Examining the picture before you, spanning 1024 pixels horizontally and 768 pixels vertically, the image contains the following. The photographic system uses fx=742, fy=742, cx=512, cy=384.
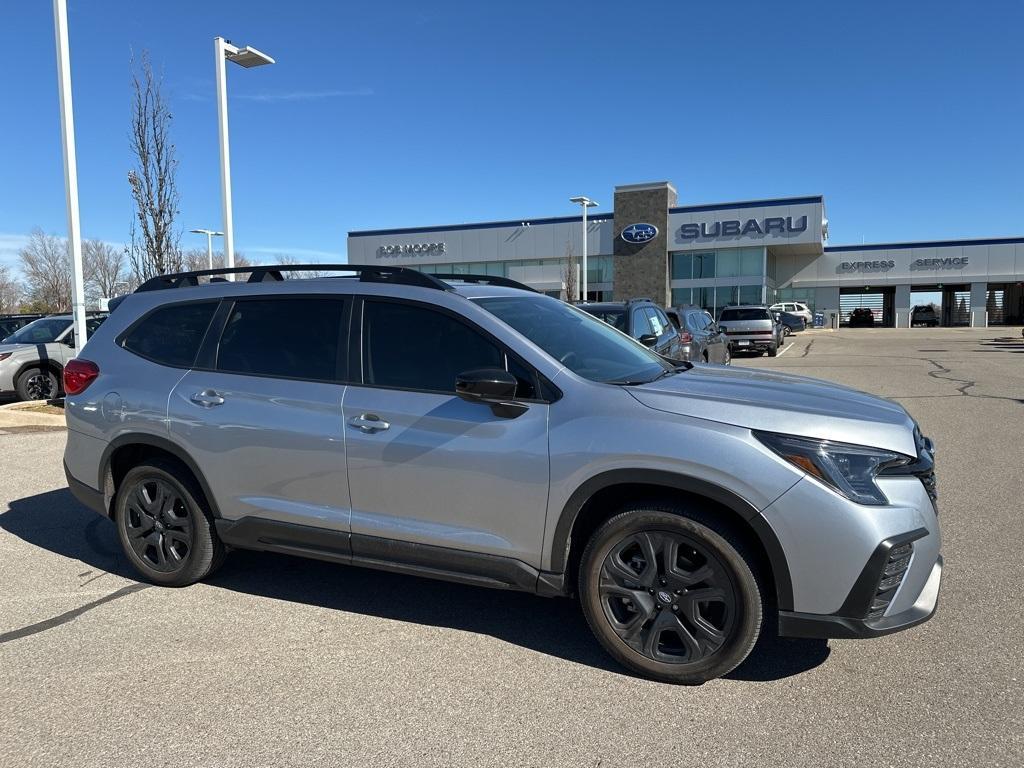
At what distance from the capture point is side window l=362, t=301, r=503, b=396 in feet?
12.1

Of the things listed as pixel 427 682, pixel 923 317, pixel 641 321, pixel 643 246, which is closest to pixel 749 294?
pixel 643 246

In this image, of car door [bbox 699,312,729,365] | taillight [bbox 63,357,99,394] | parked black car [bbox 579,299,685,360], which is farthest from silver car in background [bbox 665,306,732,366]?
taillight [bbox 63,357,99,394]

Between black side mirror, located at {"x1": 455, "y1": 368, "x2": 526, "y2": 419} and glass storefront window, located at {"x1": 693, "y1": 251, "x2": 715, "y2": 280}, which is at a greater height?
glass storefront window, located at {"x1": 693, "y1": 251, "x2": 715, "y2": 280}

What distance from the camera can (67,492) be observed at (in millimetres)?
6789

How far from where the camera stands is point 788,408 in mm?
3215

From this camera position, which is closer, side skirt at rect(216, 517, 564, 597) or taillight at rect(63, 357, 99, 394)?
side skirt at rect(216, 517, 564, 597)

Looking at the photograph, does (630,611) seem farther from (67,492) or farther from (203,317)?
(67,492)

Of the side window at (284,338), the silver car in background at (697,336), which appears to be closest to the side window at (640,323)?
the silver car in background at (697,336)

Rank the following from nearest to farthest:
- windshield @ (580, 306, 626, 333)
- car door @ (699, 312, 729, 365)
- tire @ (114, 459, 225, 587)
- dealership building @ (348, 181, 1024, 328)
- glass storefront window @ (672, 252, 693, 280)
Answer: tire @ (114, 459, 225, 587) → windshield @ (580, 306, 626, 333) → car door @ (699, 312, 729, 365) → dealership building @ (348, 181, 1024, 328) → glass storefront window @ (672, 252, 693, 280)

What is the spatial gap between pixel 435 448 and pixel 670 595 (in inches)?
49.9

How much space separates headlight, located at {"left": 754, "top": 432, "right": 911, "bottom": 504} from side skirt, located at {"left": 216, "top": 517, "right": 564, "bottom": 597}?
46.3 inches

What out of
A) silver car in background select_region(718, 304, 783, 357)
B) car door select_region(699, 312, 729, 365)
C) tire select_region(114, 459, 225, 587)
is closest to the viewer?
tire select_region(114, 459, 225, 587)

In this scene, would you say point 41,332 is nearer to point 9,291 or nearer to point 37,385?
point 37,385

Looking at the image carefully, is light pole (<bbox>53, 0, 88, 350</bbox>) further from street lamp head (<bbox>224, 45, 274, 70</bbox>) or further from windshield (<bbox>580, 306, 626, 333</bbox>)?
windshield (<bbox>580, 306, 626, 333</bbox>)
